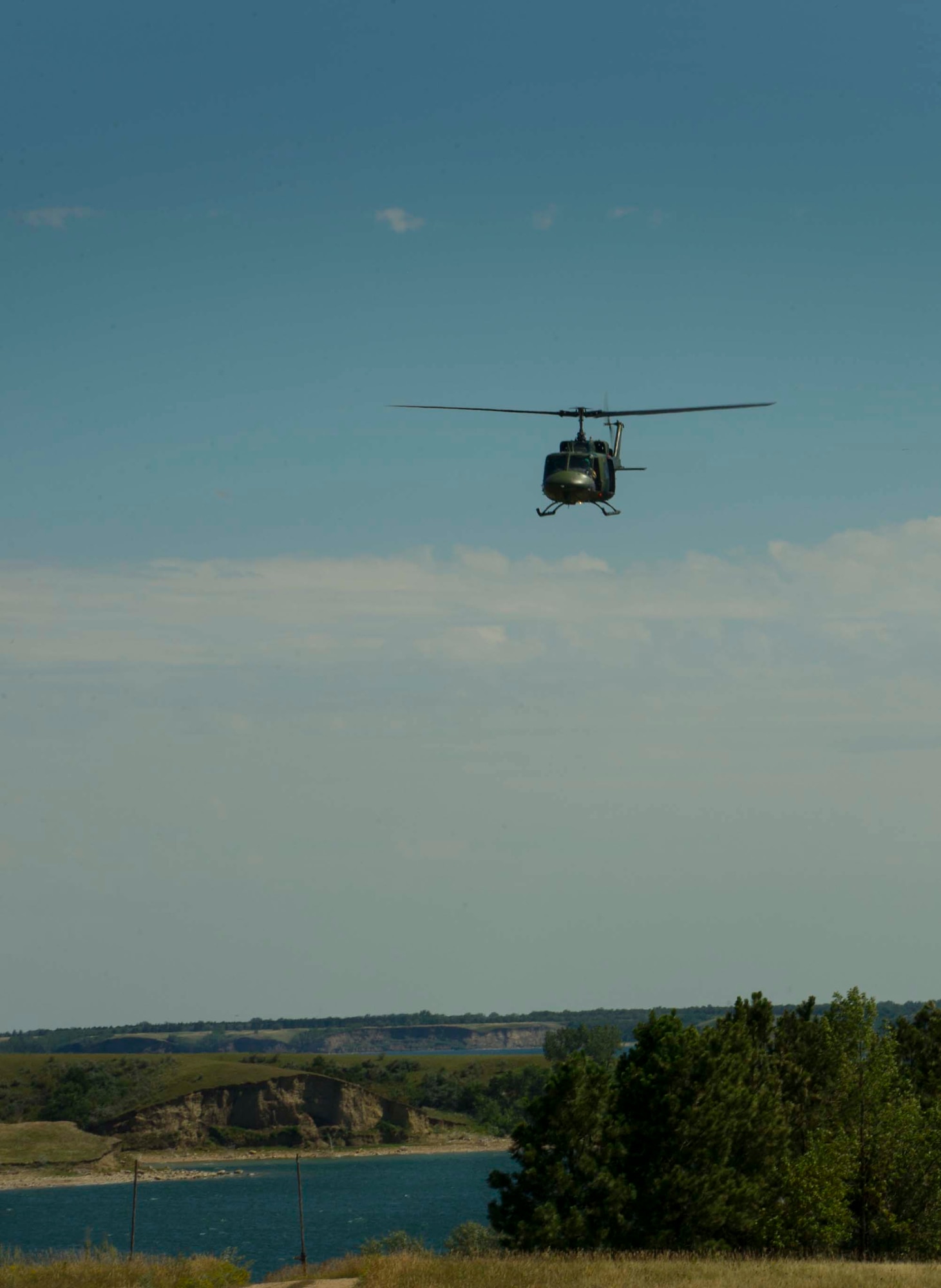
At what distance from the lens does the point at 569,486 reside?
127 ft

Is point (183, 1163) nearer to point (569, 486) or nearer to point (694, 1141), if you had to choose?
point (694, 1141)

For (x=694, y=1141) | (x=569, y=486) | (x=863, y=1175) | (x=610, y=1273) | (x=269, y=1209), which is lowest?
(x=269, y=1209)

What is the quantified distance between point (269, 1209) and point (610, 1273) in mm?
105441

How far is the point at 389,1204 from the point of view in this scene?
132 m

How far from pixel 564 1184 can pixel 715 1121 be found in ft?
19.9

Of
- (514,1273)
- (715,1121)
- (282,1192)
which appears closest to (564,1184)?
(715,1121)

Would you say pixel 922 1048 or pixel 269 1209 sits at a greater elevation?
pixel 922 1048

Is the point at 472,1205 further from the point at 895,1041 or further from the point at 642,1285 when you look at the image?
the point at 642,1285

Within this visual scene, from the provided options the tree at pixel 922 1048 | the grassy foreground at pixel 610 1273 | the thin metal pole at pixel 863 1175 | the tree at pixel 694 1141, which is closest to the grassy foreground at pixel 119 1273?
the grassy foreground at pixel 610 1273

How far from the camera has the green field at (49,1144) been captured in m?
176

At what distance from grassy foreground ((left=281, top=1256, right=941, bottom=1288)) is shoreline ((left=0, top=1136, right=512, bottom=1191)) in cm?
11337

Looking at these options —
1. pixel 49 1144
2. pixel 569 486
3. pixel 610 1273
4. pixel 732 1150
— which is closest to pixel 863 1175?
pixel 732 1150

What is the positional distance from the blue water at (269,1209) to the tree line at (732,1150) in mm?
42615

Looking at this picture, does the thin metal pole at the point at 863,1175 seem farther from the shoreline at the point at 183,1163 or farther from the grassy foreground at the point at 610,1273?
the shoreline at the point at 183,1163
